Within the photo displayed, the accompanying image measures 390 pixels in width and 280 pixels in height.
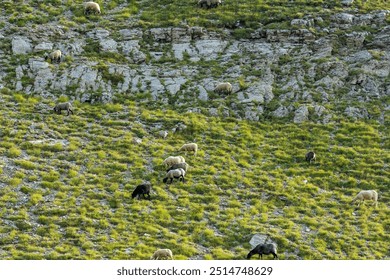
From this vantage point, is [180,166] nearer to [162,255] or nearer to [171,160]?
[171,160]

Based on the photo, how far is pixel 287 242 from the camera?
31141mm

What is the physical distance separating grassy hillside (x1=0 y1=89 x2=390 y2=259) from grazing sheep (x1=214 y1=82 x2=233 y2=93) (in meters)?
3.58

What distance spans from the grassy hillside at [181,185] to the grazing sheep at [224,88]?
141 inches

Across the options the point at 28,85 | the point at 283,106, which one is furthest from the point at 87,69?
the point at 283,106

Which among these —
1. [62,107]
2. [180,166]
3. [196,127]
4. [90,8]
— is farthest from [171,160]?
[90,8]

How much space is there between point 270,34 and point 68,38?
18029 millimetres

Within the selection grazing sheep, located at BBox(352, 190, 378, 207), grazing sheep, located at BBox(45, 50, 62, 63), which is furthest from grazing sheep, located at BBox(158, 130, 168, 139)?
grazing sheep, located at BBox(352, 190, 378, 207)

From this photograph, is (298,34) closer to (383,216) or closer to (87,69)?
(87,69)

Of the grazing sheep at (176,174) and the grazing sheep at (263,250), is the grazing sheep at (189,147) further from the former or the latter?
the grazing sheep at (263,250)

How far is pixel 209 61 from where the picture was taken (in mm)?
53062

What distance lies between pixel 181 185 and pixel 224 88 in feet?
47.1

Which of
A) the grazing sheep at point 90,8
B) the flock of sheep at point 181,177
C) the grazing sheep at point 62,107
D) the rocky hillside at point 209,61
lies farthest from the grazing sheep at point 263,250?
the grazing sheep at point 90,8

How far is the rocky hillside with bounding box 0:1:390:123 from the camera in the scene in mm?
47906

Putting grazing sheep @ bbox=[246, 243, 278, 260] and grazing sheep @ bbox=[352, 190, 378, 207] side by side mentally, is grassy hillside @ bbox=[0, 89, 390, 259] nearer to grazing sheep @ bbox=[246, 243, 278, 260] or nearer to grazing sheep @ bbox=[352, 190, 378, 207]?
grazing sheep @ bbox=[352, 190, 378, 207]
